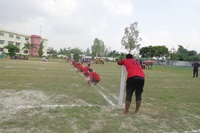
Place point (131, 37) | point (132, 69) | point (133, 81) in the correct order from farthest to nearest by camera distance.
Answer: point (131, 37)
point (132, 69)
point (133, 81)

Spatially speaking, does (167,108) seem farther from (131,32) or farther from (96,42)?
(96,42)

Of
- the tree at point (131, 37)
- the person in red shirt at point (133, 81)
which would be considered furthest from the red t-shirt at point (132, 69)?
the tree at point (131, 37)

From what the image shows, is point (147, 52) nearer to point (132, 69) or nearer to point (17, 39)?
point (17, 39)

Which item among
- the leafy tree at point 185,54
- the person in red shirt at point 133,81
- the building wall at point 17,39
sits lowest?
the person in red shirt at point 133,81

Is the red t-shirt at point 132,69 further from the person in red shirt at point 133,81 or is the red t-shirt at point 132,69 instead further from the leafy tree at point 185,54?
the leafy tree at point 185,54

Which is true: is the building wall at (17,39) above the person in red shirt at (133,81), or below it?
above

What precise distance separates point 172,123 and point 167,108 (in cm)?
121

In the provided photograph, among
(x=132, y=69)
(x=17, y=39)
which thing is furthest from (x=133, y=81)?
(x=17, y=39)

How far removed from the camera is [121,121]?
145 inches

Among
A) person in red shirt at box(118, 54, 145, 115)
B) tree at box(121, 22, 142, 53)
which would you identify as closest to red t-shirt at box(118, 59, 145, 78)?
person in red shirt at box(118, 54, 145, 115)

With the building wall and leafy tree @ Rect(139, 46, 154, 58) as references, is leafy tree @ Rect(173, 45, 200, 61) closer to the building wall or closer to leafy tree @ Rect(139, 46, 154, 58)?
leafy tree @ Rect(139, 46, 154, 58)

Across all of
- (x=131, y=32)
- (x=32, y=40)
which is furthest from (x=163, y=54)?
(x=32, y=40)

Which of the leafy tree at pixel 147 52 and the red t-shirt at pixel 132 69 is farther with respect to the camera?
the leafy tree at pixel 147 52

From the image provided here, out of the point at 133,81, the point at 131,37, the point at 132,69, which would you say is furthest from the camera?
the point at 131,37
